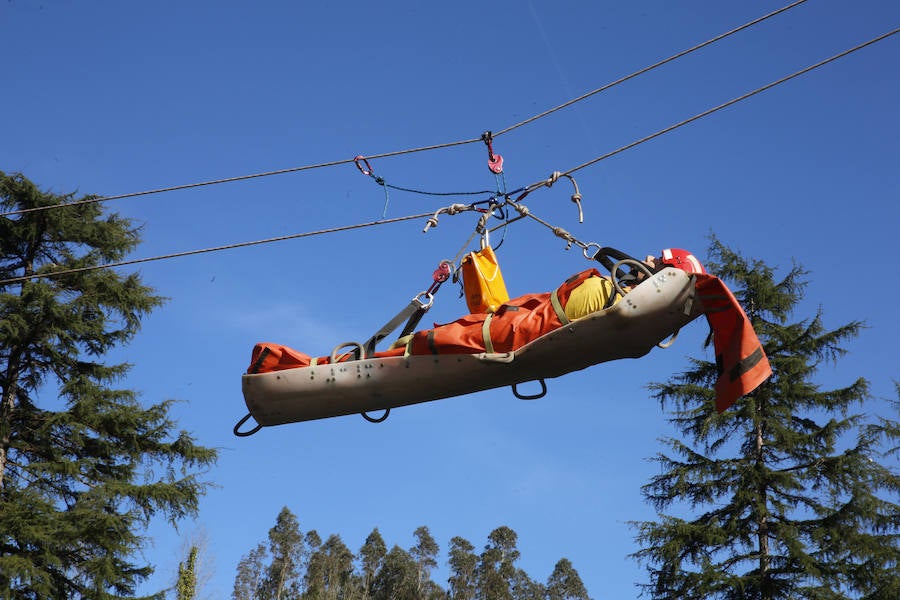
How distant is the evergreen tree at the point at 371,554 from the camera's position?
5367 cm

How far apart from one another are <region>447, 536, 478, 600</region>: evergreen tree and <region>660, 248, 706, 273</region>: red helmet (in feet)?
150

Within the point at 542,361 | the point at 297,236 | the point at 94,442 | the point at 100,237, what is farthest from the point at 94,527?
the point at 542,361

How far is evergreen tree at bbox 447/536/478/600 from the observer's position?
166 feet

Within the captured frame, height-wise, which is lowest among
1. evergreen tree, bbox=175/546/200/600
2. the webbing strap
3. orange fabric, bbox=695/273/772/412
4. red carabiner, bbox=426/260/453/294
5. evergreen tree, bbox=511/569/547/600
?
orange fabric, bbox=695/273/772/412

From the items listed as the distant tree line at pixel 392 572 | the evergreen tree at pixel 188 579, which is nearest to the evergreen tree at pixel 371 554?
the distant tree line at pixel 392 572

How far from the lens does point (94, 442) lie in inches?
681

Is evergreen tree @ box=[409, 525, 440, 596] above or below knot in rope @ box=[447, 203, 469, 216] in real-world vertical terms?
above

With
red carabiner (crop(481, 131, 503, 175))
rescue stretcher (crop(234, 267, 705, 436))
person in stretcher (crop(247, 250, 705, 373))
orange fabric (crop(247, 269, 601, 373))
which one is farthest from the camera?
red carabiner (crop(481, 131, 503, 175))

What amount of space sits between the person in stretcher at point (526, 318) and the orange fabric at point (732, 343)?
0.16m

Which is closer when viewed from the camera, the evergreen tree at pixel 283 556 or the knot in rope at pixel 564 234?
the knot in rope at pixel 564 234

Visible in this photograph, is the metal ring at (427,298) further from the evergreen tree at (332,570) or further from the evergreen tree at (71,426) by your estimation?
the evergreen tree at (332,570)

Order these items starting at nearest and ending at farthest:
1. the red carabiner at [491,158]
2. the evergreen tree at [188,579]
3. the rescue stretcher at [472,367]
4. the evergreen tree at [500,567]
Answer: the rescue stretcher at [472,367], the red carabiner at [491,158], the evergreen tree at [188,579], the evergreen tree at [500,567]

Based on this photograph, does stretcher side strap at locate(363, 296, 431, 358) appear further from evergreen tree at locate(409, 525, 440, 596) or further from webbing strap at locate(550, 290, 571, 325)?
evergreen tree at locate(409, 525, 440, 596)

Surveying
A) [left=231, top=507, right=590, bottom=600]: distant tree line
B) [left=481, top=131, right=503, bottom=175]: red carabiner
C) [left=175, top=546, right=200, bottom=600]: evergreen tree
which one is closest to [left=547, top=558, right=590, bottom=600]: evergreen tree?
[left=231, top=507, right=590, bottom=600]: distant tree line
